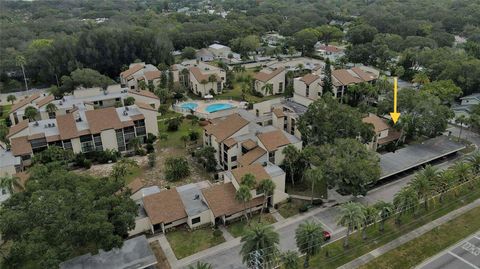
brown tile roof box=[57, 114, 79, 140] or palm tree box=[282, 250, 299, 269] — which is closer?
palm tree box=[282, 250, 299, 269]

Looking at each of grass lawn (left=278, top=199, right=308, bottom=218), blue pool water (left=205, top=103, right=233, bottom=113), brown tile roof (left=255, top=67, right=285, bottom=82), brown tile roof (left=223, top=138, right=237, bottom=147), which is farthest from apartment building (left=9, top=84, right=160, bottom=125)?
grass lawn (left=278, top=199, right=308, bottom=218)

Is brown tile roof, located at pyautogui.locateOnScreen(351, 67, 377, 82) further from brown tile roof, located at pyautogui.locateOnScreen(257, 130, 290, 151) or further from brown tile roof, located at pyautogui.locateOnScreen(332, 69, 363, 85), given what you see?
brown tile roof, located at pyautogui.locateOnScreen(257, 130, 290, 151)

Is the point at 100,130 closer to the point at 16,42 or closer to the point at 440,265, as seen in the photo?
the point at 440,265

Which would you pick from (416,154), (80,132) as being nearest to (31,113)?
(80,132)

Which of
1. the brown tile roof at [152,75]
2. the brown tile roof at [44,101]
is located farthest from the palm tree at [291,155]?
the brown tile roof at [152,75]

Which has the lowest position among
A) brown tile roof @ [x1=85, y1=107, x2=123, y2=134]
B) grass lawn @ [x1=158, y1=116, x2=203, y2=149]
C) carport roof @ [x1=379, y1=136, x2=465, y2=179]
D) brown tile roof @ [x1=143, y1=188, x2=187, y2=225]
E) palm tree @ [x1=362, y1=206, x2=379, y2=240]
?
grass lawn @ [x1=158, y1=116, x2=203, y2=149]

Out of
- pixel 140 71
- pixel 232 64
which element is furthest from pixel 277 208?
pixel 232 64

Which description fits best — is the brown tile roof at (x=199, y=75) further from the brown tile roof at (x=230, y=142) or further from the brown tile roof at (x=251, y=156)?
the brown tile roof at (x=251, y=156)
